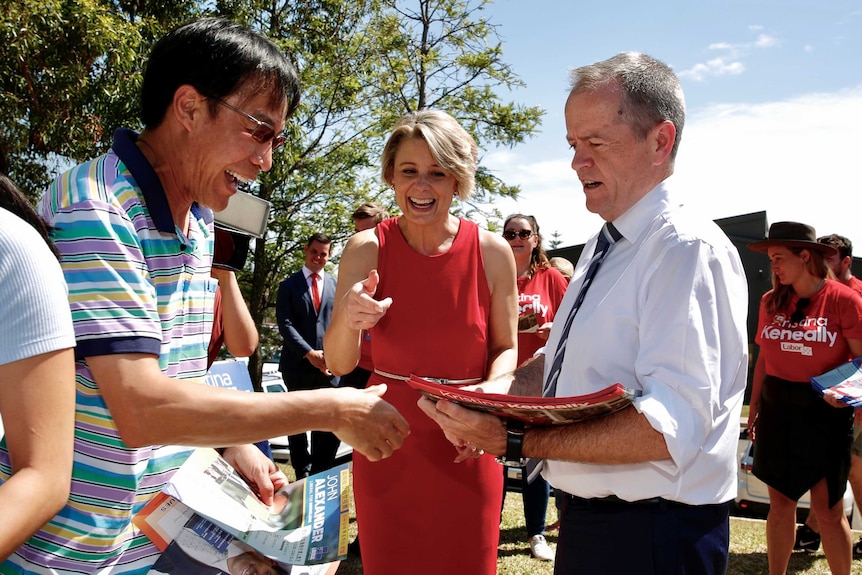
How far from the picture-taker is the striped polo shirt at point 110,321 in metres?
1.43

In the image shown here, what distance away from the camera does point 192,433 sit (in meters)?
1.52

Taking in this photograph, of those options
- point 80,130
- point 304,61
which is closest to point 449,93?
point 304,61

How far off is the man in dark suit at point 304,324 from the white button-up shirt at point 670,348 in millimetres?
5516

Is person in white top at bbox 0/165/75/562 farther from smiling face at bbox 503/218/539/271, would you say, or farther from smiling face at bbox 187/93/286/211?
smiling face at bbox 503/218/539/271

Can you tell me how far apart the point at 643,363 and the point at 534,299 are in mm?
4380

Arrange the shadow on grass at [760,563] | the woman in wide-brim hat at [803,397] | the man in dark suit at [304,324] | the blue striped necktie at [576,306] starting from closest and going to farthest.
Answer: the blue striped necktie at [576,306] < the woman in wide-brim hat at [803,397] < the shadow on grass at [760,563] < the man in dark suit at [304,324]

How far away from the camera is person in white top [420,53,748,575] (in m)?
1.81

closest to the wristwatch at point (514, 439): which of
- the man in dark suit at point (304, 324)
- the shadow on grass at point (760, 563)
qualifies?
the shadow on grass at point (760, 563)

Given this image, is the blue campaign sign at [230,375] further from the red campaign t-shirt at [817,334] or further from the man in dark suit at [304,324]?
the red campaign t-shirt at [817,334]

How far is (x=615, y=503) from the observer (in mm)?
2014

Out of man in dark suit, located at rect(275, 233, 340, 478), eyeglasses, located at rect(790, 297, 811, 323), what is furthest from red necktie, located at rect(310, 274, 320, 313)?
eyeglasses, located at rect(790, 297, 811, 323)

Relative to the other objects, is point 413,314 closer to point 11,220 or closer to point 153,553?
point 153,553

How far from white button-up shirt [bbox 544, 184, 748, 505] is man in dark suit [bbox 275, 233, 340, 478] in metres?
5.52

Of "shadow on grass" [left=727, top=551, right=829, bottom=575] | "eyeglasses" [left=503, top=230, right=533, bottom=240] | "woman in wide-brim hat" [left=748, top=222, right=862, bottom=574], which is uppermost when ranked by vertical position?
"eyeglasses" [left=503, top=230, right=533, bottom=240]
